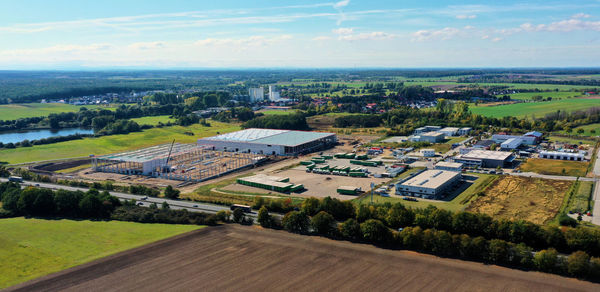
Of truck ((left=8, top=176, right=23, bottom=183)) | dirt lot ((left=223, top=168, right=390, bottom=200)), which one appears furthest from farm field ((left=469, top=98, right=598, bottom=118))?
truck ((left=8, top=176, right=23, bottom=183))

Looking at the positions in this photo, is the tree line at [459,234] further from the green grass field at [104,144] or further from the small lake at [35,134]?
the small lake at [35,134]

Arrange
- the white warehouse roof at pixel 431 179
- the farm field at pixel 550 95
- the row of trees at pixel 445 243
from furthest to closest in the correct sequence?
the farm field at pixel 550 95, the white warehouse roof at pixel 431 179, the row of trees at pixel 445 243

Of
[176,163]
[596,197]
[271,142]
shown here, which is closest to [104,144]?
[176,163]

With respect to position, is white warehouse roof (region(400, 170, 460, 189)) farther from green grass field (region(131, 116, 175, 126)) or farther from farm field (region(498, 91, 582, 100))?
farm field (region(498, 91, 582, 100))

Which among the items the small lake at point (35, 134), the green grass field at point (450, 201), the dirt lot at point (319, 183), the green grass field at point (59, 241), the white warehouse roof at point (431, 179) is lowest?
the small lake at point (35, 134)

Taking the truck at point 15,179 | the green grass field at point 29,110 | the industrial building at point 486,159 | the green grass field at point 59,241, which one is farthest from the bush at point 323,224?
the green grass field at point 29,110

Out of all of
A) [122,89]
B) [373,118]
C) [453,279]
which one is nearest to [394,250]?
[453,279]

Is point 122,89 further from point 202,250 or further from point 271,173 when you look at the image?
point 202,250
